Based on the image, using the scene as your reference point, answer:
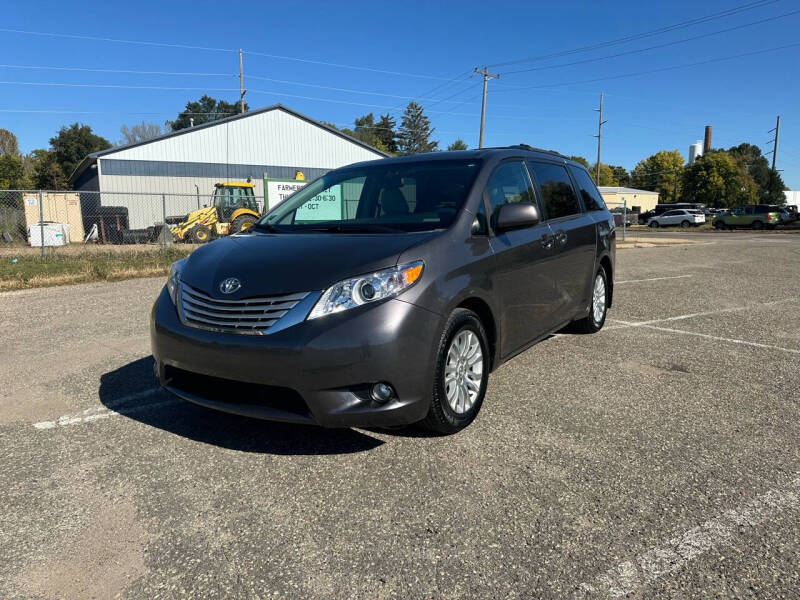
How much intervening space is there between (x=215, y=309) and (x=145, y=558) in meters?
1.27

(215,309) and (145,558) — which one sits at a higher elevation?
(215,309)

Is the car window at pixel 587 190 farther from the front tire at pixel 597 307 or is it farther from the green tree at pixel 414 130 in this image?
the green tree at pixel 414 130

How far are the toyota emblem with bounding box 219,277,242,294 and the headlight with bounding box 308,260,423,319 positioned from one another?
1.62 ft

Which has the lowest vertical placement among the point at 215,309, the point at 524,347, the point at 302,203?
the point at 524,347

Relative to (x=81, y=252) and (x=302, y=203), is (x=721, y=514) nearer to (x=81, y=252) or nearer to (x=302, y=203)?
(x=302, y=203)

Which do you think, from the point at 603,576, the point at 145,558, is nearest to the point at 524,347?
the point at 603,576

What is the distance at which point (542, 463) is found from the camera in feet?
10.1

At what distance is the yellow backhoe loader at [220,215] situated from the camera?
846 inches

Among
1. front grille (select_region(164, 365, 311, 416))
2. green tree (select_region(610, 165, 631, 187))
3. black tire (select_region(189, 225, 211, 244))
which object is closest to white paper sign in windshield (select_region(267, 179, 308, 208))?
black tire (select_region(189, 225, 211, 244))

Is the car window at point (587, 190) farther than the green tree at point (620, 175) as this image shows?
No

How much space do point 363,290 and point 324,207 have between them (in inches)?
61.8

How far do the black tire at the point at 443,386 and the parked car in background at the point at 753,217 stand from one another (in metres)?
44.4

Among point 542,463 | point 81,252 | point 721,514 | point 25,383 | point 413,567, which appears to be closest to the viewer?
point 413,567

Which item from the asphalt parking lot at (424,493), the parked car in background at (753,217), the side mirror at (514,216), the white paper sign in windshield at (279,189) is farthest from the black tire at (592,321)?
the parked car in background at (753,217)
